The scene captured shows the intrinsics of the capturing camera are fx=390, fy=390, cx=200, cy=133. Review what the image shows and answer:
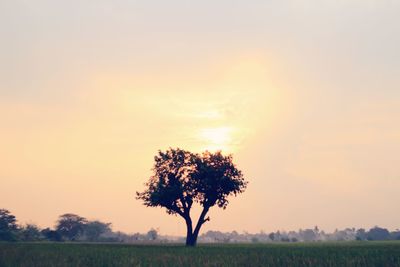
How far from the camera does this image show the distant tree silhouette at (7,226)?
90.8 m

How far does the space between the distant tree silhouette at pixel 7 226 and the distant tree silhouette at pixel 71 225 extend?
3153 cm

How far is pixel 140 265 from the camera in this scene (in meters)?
20.1

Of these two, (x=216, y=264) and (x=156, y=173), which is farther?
(x=156, y=173)

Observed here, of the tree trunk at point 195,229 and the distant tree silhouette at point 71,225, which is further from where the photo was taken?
the distant tree silhouette at point 71,225

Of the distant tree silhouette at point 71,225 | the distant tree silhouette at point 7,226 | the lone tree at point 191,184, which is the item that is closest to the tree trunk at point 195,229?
the lone tree at point 191,184

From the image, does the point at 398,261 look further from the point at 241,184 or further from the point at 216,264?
the point at 241,184

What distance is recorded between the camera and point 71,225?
534ft

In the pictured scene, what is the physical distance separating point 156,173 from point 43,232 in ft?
216

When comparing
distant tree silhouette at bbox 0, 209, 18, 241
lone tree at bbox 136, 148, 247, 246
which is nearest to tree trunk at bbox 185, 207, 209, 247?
lone tree at bbox 136, 148, 247, 246

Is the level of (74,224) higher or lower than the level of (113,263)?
higher

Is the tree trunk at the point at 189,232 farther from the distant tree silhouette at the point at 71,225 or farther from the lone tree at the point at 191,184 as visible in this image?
the distant tree silhouette at the point at 71,225

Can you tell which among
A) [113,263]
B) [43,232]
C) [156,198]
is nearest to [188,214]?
[156,198]

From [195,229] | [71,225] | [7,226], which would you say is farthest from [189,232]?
[71,225]

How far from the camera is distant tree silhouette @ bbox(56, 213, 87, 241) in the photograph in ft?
519
